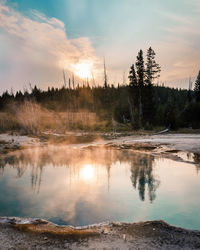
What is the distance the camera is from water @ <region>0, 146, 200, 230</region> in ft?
21.1

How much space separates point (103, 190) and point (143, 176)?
107 inches

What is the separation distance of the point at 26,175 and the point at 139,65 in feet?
107

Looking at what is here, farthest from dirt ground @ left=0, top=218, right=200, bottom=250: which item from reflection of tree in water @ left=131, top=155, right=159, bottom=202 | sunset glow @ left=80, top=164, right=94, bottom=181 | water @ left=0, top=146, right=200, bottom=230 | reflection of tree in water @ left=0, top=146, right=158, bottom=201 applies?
sunset glow @ left=80, top=164, right=94, bottom=181

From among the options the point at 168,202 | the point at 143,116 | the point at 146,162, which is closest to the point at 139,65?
the point at 143,116

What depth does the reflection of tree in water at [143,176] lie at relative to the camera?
8.55 meters

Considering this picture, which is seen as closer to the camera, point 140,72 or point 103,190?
point 103,190

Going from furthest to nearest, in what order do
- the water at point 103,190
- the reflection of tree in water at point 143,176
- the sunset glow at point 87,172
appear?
the sunset glow at point 87,172 < the reflection of tree in water at point 143,176 < the water at point 103,190

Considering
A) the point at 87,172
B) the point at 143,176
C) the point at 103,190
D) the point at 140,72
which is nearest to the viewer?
the point at 103,190

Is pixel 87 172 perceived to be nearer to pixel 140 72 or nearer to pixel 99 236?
pixel 99 236

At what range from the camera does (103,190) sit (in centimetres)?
886

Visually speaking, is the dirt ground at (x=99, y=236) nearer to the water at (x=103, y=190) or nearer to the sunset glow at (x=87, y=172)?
the water at (x=103, y=190)

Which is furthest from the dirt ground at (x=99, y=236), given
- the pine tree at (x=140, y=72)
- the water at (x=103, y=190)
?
the pine tree at (x=140, y=72)

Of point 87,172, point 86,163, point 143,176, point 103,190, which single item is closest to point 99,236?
point 103,190

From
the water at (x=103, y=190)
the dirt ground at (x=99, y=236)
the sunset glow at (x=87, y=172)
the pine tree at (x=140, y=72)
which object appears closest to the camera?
the dirt ground at (x=99, y=236)
